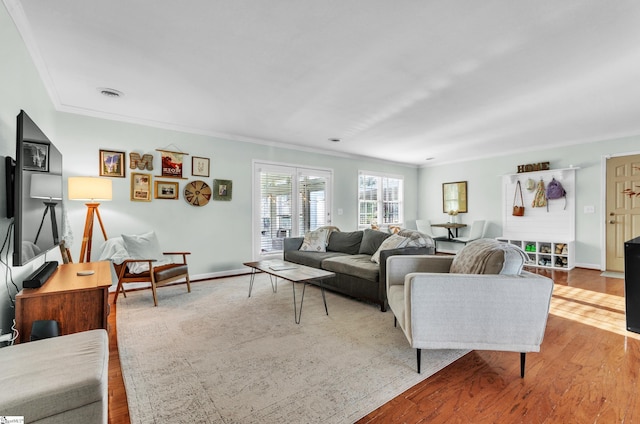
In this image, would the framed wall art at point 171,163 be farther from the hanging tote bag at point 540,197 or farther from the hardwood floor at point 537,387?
the hanging tote bag at point 540,197

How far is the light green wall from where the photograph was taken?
5.23m

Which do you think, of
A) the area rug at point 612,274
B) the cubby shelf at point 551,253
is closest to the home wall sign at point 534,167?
the cubby shelf at point 551,253

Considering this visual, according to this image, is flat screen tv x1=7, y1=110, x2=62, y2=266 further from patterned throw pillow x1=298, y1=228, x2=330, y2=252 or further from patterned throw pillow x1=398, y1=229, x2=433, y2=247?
patterned throw pillow x1=398, y1=229, x2=433, y2=247

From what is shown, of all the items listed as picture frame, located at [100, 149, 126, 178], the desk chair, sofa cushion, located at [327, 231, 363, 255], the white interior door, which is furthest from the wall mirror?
picture frame, located at [100, 149, 126, 178]

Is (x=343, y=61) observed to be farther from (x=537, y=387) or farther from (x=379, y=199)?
(x=379, y=199)

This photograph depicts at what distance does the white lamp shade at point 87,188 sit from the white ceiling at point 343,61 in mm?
949

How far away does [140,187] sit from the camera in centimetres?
420

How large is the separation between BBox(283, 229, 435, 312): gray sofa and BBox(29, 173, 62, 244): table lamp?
2.81 meters

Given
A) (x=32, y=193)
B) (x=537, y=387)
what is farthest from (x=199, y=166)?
(x=537, y=387)

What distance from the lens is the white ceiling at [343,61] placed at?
6.47 feet

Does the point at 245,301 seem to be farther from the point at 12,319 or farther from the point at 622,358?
the point at 622,358

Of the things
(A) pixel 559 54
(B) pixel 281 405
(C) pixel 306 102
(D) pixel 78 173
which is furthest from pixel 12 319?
(A) pixel 559 54

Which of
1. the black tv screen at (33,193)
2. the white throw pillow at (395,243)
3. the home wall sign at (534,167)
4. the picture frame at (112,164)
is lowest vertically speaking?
the white throw pillow at (395,243)

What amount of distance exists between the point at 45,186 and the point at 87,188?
1.28 metres
